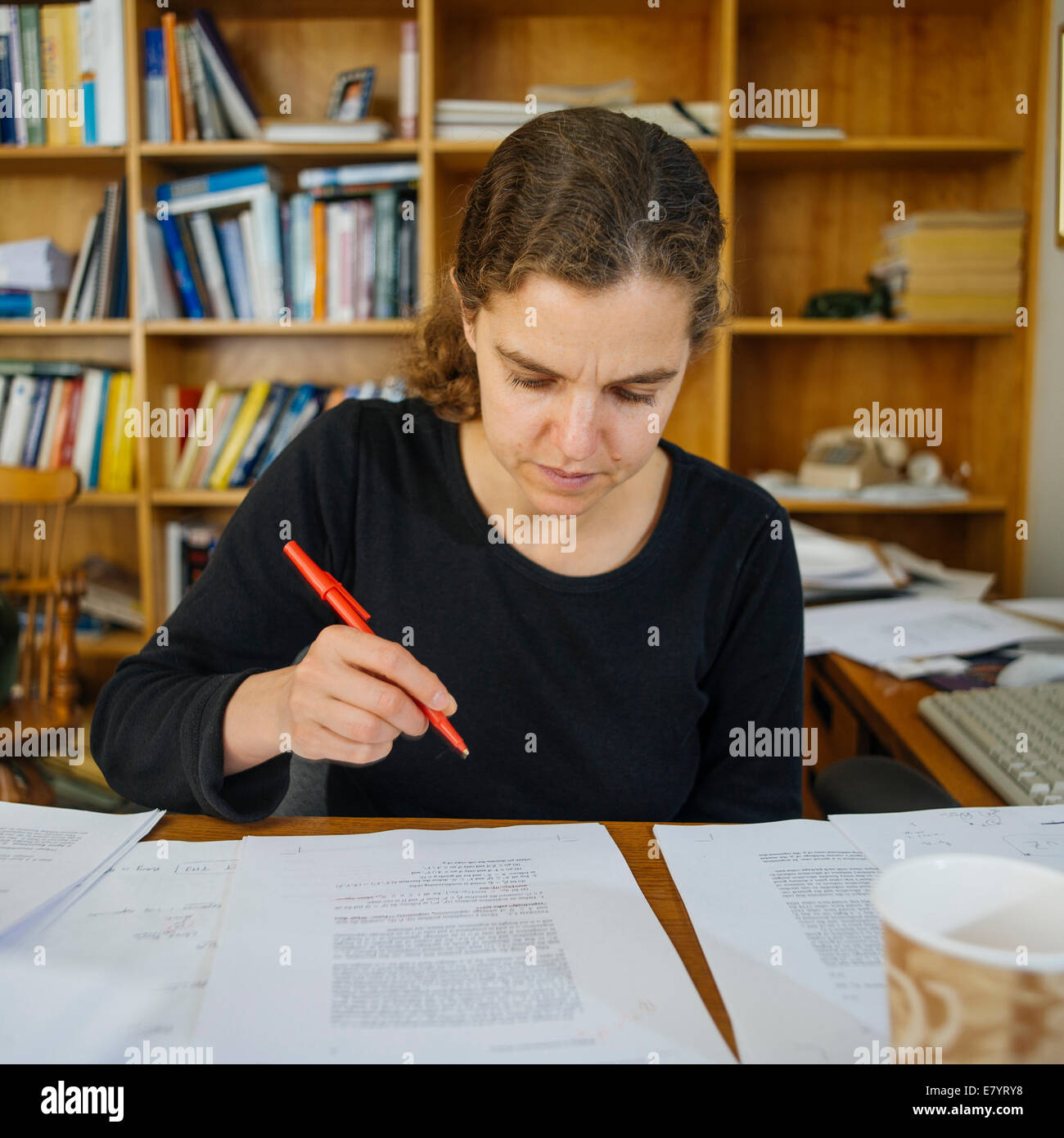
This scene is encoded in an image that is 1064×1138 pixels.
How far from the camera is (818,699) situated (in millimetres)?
1640

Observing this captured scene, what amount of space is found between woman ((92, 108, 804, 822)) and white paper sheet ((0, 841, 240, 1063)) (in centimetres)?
13

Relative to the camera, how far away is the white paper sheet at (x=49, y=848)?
0.61 metres

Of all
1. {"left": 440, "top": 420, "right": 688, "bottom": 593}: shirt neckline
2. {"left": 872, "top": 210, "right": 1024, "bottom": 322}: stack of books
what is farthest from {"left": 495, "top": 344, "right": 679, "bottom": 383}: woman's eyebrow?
{"left": 872, "top": 210, "right": 1024, "bottom": 322}: stack of books

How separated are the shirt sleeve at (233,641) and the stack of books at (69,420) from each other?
1.62m

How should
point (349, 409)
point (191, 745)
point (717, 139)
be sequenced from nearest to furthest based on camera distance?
point (191, 745) < point (349, 409) < point (717, 139)

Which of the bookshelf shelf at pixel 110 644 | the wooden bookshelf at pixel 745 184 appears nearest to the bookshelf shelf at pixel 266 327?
the wooden bookshelf at pixel 745 184

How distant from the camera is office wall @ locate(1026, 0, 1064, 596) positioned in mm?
2172

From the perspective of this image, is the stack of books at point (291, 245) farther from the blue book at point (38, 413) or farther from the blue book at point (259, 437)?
the blue book at point (38, 413)

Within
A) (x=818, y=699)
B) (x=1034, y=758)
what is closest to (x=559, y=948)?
(x=1034, y=758)

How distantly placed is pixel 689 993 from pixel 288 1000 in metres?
0.21

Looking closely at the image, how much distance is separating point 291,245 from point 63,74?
2.13ft

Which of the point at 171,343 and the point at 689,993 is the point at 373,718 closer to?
the point at 689,993

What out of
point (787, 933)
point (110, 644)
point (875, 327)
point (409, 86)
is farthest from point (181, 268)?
point (787, 933)

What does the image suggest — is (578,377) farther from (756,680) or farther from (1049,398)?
(1049,398)
